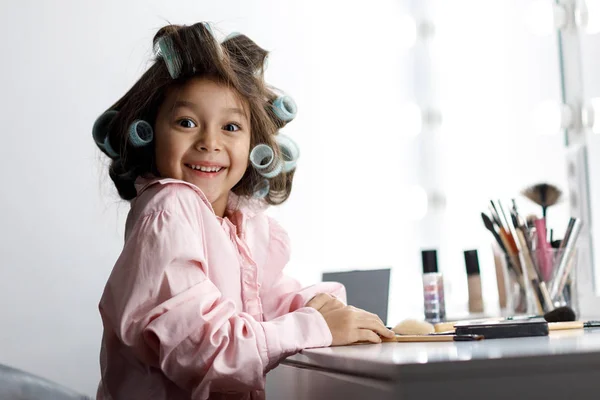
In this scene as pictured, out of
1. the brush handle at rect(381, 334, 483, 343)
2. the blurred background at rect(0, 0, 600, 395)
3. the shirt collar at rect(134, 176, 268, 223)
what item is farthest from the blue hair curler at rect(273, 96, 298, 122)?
the blurred background at rect(0, 0, 600, 395)

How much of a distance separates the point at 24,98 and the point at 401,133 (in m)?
0.85

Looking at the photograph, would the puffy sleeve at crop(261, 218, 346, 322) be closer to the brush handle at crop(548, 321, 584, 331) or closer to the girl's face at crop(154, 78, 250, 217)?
the girl's face at crop(154, 78, 250, 217)

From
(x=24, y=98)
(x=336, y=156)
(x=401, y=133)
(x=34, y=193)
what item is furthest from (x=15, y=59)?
(x=401, y=133)

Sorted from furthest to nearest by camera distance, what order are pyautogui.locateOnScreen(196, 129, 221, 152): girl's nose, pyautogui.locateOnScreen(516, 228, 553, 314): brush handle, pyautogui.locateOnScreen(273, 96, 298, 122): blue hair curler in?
pyautogui.locateOnScreen(516, 228, 553, 314): brush handle < pyautogui.locateOnScreen(273, 96, 298, 122): blue hair curler < pyautogui.locateOnScreen(196, 129, 221, 152): girl's nose

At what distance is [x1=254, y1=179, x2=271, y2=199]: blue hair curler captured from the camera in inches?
41.8

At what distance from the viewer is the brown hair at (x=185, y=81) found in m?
0.95

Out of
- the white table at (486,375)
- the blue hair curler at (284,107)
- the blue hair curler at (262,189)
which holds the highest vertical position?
the blue hair curler at (284,107)

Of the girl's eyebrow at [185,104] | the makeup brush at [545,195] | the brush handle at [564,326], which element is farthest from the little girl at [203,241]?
the makeup brush at [545,195]

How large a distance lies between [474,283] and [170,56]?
0.74 m

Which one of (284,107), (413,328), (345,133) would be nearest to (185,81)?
(284,107)

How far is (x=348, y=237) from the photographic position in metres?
1.77

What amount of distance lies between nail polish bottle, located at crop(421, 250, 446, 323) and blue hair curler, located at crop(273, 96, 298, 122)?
1.47 ft

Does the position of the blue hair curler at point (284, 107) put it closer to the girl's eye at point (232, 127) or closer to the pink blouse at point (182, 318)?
the girl's eye at point (232, 127)

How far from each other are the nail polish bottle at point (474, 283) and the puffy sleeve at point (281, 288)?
17.2 inches
